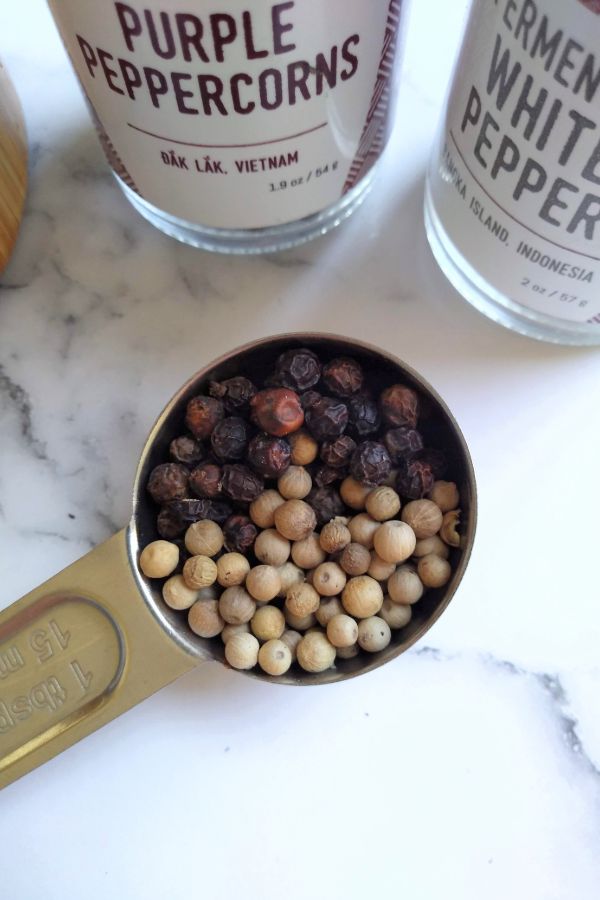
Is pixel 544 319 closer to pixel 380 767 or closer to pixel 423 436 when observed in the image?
pixel 423 436

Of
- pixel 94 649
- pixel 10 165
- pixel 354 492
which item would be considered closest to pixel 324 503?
pixel 354 492

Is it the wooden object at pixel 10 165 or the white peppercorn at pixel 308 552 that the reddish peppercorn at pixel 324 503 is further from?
the wooden object at pixel 10 165

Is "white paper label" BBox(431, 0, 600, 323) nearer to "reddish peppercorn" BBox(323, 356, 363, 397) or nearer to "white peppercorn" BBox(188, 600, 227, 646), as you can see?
"reddish peppercorn" BBox(323, 356, 363, 397)

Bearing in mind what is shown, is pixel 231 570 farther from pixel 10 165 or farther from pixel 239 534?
pixel 10 165

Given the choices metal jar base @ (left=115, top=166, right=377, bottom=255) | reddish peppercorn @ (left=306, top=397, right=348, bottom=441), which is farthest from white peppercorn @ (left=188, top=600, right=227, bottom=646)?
metal jar base @ (left=115, top=166, right=377, bottom=255)

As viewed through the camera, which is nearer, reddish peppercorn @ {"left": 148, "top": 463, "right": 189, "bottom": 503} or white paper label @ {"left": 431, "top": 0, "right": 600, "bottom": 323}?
white paper label @ {"left": 431, "top": 0, "right": 600, "bottom": 323}

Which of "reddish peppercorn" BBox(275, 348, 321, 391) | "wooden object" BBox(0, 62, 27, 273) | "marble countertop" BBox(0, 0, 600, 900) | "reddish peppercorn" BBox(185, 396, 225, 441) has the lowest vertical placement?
"marble countertop" BBox(0, 0, 600, 900)
